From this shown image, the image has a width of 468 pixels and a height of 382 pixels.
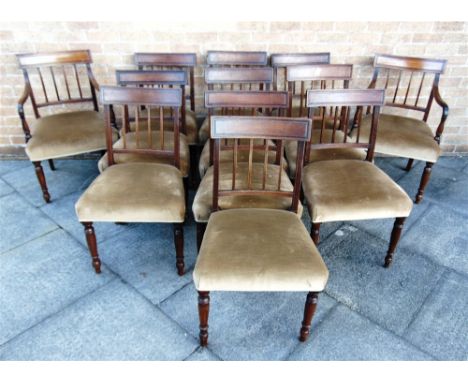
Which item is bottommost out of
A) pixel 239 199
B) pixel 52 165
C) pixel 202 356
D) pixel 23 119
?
pixel 202 356

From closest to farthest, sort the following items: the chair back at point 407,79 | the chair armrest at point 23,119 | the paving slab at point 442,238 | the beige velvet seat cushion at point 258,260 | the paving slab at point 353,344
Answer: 1. the beige velvet seat cushion at point 258,260
2. the paving slab at point 353,344
3. the paving slab at point 442,238
4. the chair armrest at point 23,119
5. the chair back at point 407,79

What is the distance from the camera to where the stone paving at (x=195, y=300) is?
162 centimetres

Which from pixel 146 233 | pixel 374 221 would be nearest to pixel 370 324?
pixel 374 221

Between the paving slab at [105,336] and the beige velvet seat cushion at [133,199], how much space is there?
426 mm

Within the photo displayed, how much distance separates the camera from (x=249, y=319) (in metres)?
1.74

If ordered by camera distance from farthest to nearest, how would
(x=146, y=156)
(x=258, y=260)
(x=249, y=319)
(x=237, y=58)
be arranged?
(x=237, y=58) → (x=146, y=156) → (x=249, y=319) → (x=258, y=260)

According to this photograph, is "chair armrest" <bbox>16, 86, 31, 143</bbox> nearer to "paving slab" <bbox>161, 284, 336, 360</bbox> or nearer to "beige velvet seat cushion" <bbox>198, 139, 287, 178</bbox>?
"beige velvet seat cushion" <bbox>198, 139, 287, 178</bbox>

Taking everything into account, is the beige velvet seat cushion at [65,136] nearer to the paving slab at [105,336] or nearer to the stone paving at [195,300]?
the stone paving at [195,300]

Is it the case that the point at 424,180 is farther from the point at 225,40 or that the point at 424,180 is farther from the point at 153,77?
the point at 153,77

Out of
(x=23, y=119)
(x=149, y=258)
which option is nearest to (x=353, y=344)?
(x=149, y=258)

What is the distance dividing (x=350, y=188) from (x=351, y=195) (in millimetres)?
58

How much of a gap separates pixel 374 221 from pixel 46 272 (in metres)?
1.96

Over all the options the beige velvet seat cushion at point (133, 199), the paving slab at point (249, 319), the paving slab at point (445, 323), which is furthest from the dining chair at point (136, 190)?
the paving slab at point (445, 323)

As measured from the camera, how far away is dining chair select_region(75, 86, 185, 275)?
173 centimetres
